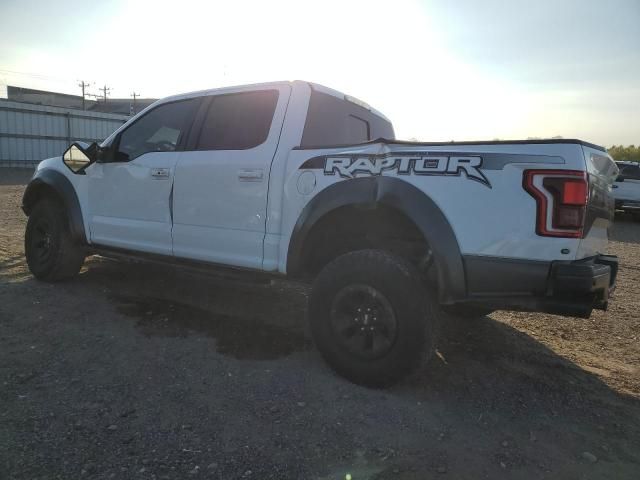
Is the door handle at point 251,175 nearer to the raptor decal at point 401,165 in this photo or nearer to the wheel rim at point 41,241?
the raptor decal at point 401,165

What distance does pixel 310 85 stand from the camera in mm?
3703

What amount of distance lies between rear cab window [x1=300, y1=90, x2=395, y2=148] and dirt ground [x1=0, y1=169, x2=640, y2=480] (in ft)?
5.45

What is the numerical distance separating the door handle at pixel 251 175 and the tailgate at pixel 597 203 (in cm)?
213

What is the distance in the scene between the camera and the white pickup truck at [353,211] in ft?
8.52

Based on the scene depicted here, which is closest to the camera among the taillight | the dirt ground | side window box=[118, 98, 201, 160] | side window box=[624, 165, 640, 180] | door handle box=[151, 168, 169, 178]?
the dirt ground

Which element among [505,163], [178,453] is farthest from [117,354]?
[505,163]

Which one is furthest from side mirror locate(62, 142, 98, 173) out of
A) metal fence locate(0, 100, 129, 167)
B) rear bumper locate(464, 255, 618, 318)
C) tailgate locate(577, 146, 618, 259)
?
metal fence locate(0, 100, 129, 167)

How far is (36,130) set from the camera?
2339 centimetres

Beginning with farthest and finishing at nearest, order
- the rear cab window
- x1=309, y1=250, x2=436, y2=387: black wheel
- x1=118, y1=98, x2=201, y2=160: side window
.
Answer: x1=118, y1=98, x2=201, y2=160: side window → the rear cab window → x1=309, y1=250, x2=436, y2=387: black wheel

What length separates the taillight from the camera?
8.13ft

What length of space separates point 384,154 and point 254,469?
196 centimetres

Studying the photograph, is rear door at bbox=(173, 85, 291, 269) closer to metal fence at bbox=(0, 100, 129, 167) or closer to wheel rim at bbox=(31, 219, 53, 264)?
wheel rim at bbox=(31, 219, 53, 264)

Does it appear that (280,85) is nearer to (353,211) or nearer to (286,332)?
(353,211)

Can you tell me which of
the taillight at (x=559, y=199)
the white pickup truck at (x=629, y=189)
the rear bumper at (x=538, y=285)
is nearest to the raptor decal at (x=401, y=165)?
the taillight at (x=559, y=199)
